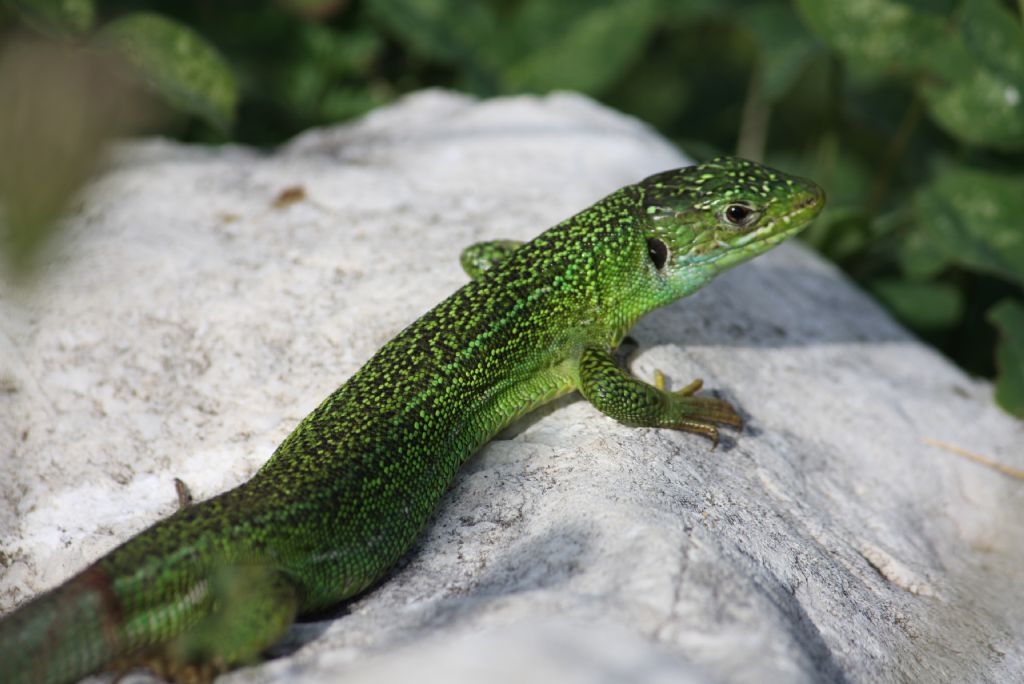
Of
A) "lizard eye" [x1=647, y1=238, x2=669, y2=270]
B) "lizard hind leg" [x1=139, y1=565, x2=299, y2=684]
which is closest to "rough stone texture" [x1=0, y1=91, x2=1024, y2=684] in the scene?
"lizard hind leg" [x1=139, y1=565, x2=299, y2=684]

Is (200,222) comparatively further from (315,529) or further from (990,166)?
(990,166)

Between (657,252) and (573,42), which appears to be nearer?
(657,252)

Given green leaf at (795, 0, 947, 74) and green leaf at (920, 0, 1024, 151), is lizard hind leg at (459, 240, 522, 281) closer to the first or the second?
green leaf at (795, 0, 947, 74)

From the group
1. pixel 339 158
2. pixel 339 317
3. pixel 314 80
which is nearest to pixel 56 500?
pixel 339 317

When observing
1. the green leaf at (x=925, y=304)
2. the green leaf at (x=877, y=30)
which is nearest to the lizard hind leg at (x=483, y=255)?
the green leaf at (x=877, y=30)

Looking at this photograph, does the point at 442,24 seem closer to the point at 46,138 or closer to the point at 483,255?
the point at 483,255

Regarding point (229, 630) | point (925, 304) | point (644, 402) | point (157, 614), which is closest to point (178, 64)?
point (644, 402)
